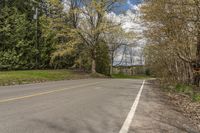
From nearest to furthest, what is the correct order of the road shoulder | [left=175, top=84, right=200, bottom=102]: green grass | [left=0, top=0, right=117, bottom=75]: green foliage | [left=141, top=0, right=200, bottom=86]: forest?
the road shoulder → [left=175, top=84, right=200, bottom=102]: green grass → [left=141, top=0, right=200, bottom=86]: forest → [left=0, top=0, right=117, bottom=75]: green foliage

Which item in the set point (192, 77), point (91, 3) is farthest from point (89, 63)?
point (192, 77)

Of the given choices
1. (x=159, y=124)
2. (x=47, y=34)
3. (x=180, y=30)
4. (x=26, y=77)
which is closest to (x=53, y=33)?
(x=47, y=34)

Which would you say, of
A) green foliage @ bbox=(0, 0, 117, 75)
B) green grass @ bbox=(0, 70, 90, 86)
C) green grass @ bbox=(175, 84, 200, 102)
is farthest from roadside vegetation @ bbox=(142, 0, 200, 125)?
green foliage @ bbox=(0, 0, 117, 75)

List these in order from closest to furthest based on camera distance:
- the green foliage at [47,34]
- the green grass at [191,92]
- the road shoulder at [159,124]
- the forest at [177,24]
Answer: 1. the road shoulder at [159,124]
2. the green grass at [191,92]
3. the forest at [177,24]
4. the green foliage at [47,34]

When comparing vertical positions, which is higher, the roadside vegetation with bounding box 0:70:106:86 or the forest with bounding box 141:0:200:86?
the forest with bounding box 141:0:200:86

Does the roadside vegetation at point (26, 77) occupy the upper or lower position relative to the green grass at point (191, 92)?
upper

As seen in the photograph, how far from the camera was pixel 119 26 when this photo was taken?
4394cm

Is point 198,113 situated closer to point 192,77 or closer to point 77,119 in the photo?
point 77,119

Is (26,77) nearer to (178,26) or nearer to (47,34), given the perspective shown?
A: (178,26)

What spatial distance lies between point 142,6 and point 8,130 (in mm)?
15448

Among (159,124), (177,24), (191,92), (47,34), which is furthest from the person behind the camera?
(47,34)

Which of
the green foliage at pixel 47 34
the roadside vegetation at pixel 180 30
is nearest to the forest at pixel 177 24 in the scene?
the roadside vegetation at pixel 180 30

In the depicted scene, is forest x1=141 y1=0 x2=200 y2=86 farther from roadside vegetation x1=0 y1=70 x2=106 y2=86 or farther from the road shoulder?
roadside vegetation x1=0 y1=70 x2=106 y2=86

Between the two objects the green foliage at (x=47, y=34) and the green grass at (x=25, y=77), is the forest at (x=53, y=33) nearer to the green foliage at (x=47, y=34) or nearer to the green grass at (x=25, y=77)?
the green foliage at (x=47, y=34)
